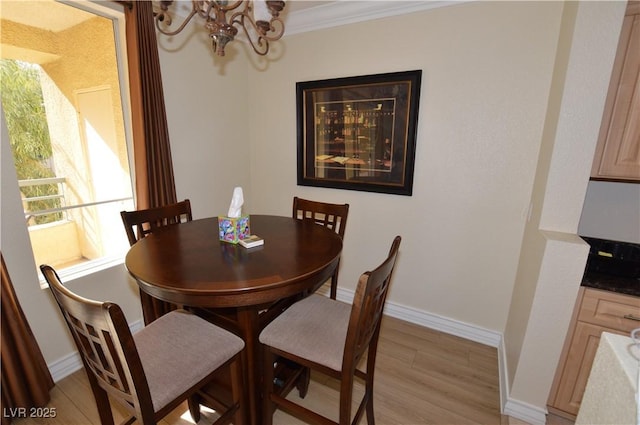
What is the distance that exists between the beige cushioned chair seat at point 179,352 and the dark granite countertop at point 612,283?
1.70 metres

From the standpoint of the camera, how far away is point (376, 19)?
221cm

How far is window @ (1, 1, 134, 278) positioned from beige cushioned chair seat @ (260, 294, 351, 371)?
1513mm

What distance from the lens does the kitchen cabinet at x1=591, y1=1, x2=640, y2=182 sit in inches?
51.9

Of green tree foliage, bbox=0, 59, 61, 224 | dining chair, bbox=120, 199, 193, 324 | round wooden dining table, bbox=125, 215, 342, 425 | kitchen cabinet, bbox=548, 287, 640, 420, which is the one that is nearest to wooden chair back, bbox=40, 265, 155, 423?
round wooden dining table, bbox=125, 215, 342, 425

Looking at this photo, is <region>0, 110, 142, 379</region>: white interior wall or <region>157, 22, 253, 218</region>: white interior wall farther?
<region>157, 22, 253, 218</region>: white interior wall

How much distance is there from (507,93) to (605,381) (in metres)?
1.74

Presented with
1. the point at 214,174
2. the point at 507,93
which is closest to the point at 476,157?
the point at 507,93

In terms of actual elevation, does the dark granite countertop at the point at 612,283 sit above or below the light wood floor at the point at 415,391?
above

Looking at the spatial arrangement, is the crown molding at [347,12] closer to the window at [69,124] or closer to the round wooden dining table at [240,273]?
the window at [69,124]

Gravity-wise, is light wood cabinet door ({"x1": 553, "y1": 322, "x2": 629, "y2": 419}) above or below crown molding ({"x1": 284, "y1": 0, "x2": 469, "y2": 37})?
below

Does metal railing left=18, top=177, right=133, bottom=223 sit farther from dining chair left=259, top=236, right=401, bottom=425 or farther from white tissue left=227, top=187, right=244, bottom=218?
dining chair left=259, top=236, right=401, bottom=425

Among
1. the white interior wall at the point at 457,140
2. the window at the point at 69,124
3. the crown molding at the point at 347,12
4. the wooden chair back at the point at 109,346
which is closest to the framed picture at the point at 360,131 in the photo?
the white interior wall at the point at 457,140

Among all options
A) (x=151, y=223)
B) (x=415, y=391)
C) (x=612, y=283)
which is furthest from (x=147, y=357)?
(x=612, y=283)

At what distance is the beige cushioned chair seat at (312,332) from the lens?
122 centimetres
